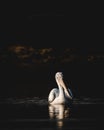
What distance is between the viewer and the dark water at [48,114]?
78.0ft

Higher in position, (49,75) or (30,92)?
(49,75)

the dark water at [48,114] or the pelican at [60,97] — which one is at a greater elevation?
the pelican at [60,97]

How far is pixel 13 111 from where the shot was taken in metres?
27.8

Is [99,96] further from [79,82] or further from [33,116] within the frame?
[79,82]

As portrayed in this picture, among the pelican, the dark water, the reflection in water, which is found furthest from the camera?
the pelican

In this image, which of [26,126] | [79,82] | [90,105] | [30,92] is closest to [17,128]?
[26,126]

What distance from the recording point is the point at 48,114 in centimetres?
2683

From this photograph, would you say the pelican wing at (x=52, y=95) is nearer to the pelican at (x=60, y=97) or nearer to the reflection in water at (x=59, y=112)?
the pelican at (x=60, y=97)

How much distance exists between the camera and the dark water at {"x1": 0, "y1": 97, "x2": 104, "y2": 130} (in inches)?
936

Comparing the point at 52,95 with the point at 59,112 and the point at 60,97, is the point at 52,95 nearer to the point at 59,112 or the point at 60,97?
the point at 60,97

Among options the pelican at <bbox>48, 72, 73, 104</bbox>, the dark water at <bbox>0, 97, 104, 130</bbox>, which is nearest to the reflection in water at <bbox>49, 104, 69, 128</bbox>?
the dark water at <bbox>0, 97, 104, 130</bbox>

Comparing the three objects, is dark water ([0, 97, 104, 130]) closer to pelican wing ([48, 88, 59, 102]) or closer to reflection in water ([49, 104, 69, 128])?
reflection in water ([49, 104, 69, 128])

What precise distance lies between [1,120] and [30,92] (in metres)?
11.2

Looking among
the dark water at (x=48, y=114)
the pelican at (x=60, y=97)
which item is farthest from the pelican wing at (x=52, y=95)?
the dark water at (x=48, y=114)
